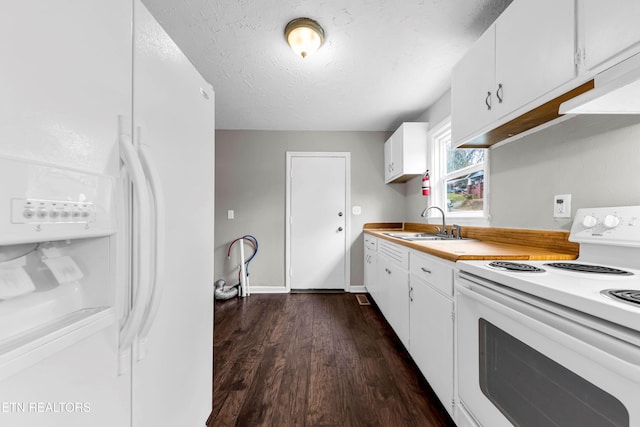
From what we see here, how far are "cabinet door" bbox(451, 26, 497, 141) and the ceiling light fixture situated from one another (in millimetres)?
938

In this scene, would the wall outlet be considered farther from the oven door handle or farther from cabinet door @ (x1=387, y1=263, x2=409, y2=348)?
cabinet door @ (x1=387, y1=263, x2=409, y2=348)

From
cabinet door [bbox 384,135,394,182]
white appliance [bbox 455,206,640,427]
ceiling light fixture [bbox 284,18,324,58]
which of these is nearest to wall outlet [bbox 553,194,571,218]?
white appliance [bbox 455,206,640,427]

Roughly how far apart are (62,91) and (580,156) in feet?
6.28

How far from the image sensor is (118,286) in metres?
0.62

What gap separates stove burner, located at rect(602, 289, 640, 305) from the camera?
595 mm

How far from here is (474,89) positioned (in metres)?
1.53

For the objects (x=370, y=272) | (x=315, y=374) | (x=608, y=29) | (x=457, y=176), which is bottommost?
(x=315, y=374)

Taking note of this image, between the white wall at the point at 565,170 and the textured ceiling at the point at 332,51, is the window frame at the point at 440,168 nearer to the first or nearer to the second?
the textured ceiling at the point at 332,51

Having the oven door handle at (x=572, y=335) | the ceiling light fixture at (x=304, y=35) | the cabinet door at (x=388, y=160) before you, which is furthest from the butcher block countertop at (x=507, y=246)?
the ceiling light fixture at (x=304, y=35)

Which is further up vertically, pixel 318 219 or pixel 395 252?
pixel 318 219

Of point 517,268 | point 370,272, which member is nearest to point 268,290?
point 370,272

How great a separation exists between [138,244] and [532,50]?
5.49 feet

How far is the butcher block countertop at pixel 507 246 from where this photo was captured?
1.19 meters

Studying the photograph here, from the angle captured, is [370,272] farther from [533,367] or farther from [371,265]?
[533,367]
